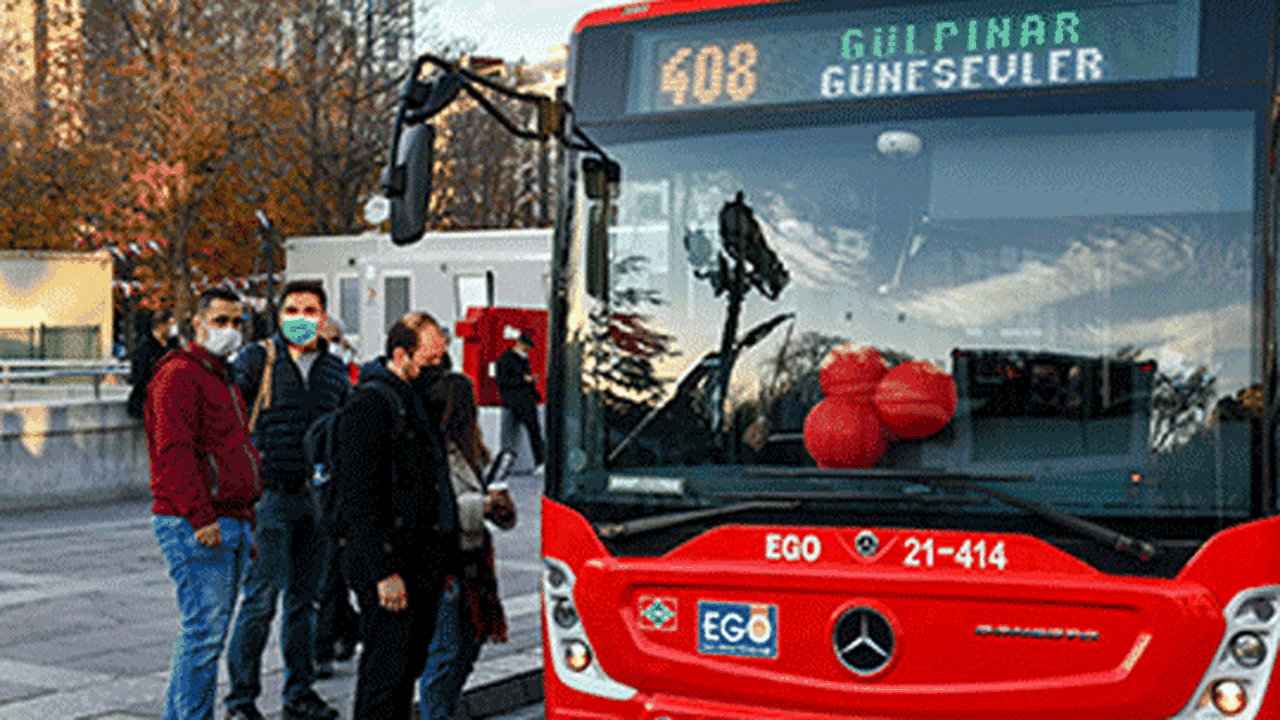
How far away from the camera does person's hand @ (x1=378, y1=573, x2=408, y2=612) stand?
598 centimetres

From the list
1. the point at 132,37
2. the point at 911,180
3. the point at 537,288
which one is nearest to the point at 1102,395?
the point at 911,180

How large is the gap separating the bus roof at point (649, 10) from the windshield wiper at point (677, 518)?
1.57 meters

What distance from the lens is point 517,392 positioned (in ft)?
64.1

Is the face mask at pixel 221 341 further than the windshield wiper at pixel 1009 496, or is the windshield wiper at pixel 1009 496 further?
the face mask at pixel 221 341

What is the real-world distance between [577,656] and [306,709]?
7.38 feet

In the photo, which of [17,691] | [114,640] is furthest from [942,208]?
[114,640]

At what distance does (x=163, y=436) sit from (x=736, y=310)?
7.35 ft

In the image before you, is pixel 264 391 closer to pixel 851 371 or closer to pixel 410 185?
pixel 410 185

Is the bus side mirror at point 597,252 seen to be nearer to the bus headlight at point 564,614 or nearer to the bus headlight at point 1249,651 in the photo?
the bus headlight at point 564,614

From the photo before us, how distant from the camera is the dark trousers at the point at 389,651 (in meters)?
6.05

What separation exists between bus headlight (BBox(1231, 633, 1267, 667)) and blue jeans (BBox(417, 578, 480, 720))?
2891 mm

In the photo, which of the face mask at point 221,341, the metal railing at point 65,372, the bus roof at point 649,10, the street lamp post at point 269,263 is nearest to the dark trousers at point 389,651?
the face mask at point 221,341

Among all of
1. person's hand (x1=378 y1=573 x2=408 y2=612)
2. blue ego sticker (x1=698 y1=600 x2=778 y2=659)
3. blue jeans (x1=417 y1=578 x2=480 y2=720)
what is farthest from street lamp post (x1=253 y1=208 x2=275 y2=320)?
blue ego sticker (x1=698 y1=600 x2=778 y2=659)

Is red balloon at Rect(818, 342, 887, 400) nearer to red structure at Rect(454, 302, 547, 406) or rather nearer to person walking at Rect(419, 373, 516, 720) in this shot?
person walking at Rect(419, 373, 516, 720)
